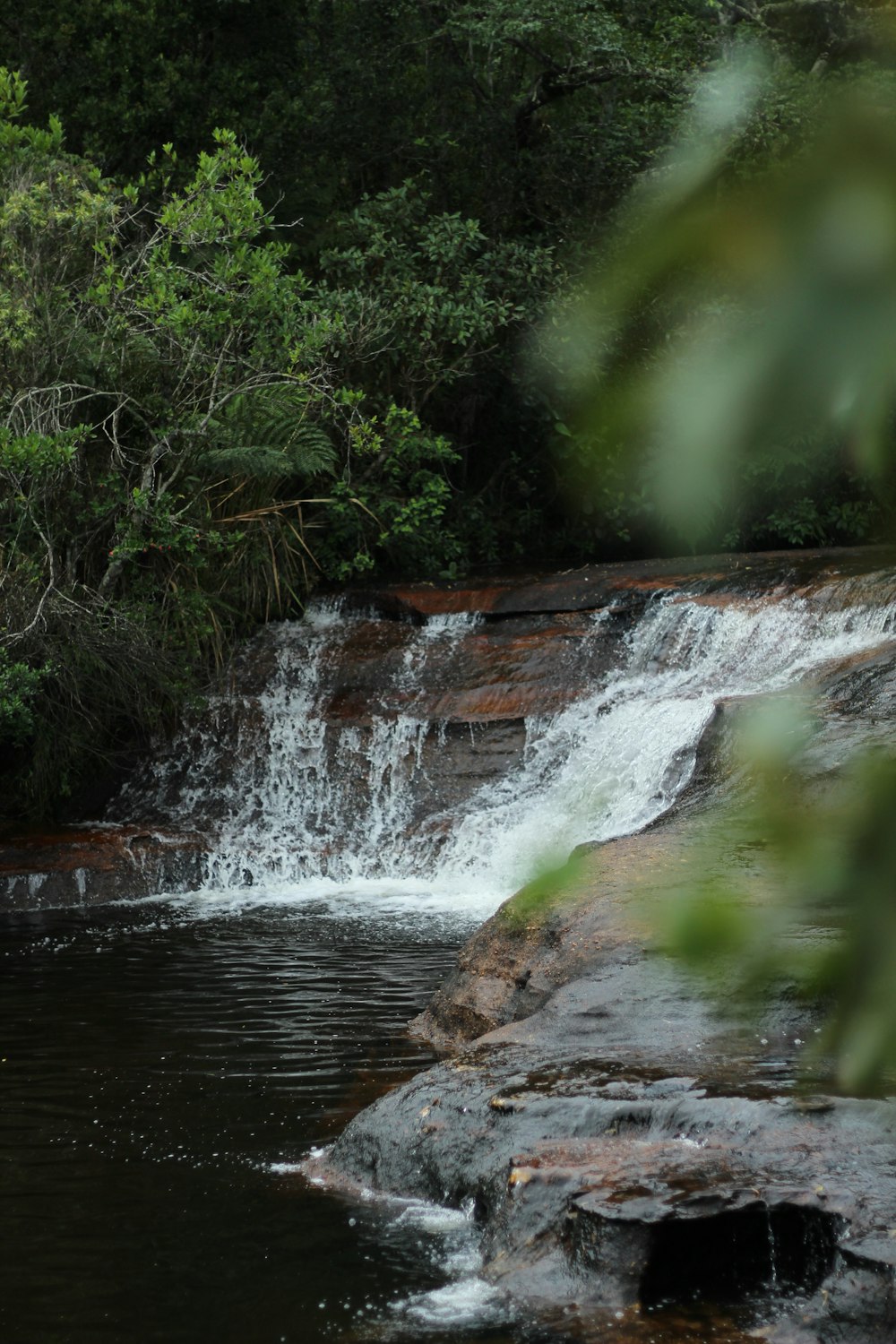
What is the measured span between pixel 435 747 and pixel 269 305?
164 inches

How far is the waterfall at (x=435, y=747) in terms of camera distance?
1209 cm

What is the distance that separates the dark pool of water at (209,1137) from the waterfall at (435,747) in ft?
7.06

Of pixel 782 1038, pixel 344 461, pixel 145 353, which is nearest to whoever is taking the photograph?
pixel 782 1038

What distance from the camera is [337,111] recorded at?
61.8 feet

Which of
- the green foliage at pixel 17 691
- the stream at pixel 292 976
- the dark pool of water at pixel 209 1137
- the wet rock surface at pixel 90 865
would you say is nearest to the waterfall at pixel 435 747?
the stream at pixel 292 976

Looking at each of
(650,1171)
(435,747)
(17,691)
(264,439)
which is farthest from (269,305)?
(650,1171)

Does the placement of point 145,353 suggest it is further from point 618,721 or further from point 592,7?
point 592,7

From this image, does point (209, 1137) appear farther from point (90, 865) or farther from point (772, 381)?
point (90, 865)

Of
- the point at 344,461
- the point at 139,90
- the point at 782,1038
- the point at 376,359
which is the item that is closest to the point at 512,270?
the point at 376,359

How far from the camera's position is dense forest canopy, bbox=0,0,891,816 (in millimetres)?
12133

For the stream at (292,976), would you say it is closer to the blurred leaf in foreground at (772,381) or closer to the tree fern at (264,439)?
the blurred leaf in foreground at (772,381)

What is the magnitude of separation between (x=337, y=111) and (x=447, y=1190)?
656 inches

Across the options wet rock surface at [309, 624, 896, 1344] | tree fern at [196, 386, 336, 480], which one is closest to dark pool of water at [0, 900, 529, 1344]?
wet rock surface at [309, 624, 896, 1344]

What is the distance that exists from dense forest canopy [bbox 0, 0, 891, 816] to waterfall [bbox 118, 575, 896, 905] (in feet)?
2.90
